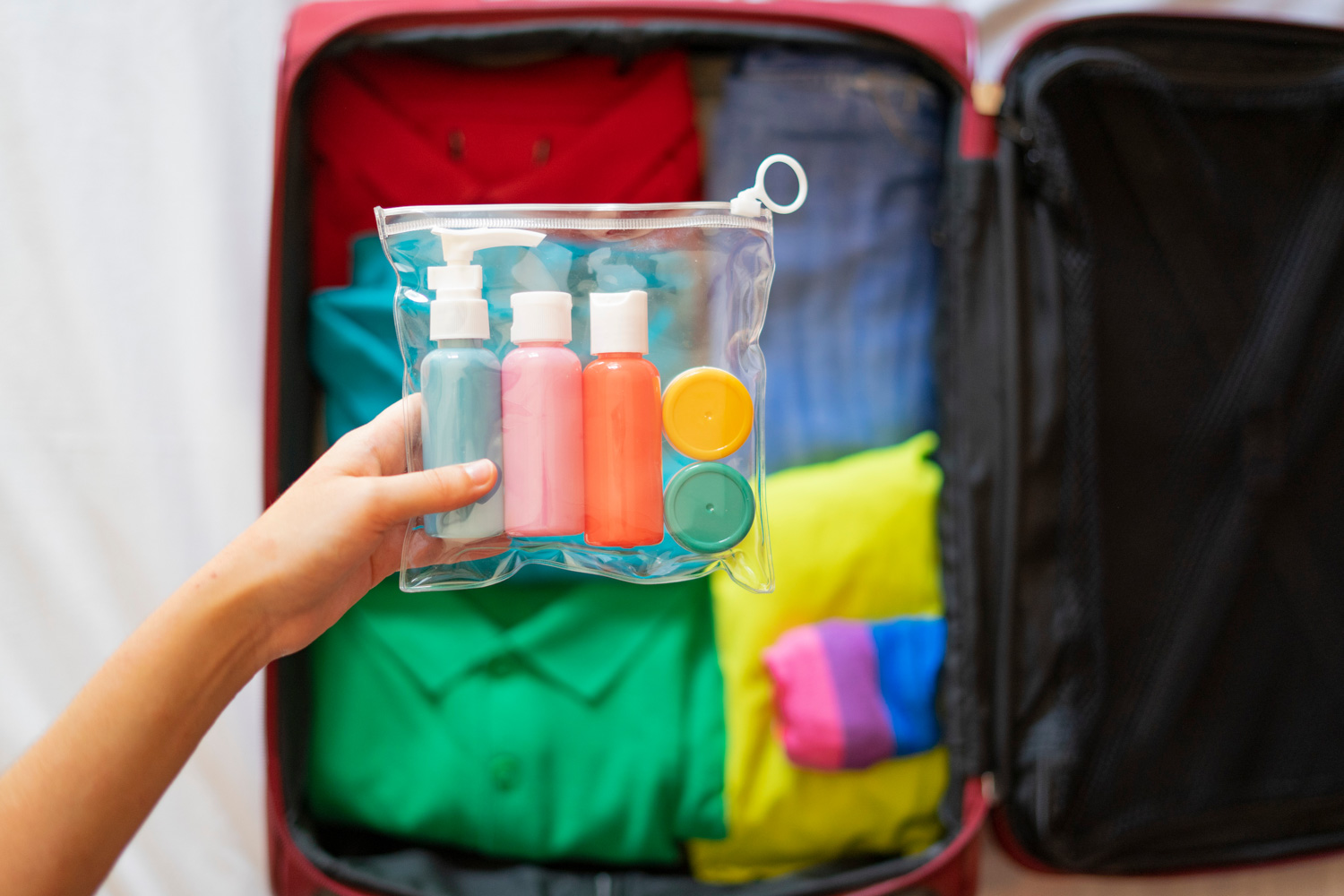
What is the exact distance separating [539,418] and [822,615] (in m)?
0.37

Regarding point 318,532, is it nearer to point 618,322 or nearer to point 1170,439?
point 618,322

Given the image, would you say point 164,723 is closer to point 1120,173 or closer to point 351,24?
point 351,24

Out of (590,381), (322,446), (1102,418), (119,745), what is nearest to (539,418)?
(590,381)

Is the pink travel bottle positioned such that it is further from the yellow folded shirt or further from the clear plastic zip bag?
the yellow folded shirt

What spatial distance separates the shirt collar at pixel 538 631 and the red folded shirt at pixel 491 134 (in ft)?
0.99

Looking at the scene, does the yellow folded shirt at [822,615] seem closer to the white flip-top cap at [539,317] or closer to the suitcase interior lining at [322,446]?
the suitcase interior lining at [322,446]

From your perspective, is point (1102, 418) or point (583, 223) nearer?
point (583, 223)

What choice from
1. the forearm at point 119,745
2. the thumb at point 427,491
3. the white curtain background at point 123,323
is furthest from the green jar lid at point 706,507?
the white curtain background at point 123,323

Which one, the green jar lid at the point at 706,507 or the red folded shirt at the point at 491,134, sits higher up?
the red folded shirt at the point at 491,134

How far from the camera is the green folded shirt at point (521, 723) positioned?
67 cm

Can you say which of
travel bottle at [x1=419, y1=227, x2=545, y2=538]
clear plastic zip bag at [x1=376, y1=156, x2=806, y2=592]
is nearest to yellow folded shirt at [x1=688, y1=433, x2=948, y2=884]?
clear plastic zip bag at [x1=376, y1=156, x2=806, y2=592]

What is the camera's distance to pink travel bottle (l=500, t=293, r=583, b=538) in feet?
1.36

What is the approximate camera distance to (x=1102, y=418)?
665 mm

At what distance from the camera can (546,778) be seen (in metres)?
0.67
